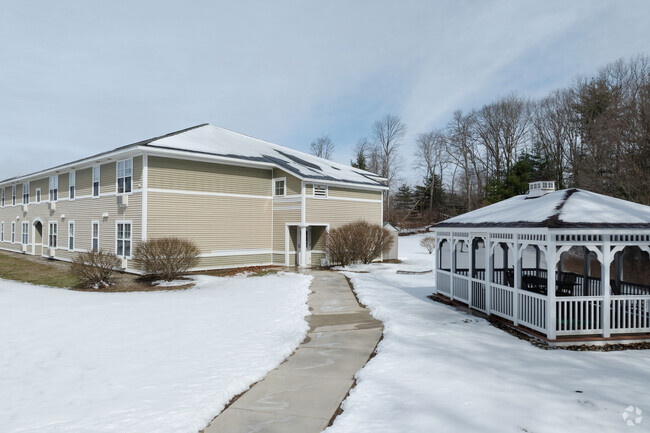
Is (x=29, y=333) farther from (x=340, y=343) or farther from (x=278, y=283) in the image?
(x=278, y=283)

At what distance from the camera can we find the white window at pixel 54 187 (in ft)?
76.8

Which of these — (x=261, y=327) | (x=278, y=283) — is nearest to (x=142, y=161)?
(x=278, y=283)

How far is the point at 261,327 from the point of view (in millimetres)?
8570

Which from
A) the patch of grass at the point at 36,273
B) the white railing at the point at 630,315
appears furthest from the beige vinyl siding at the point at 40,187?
the white railing at the point at 630,315

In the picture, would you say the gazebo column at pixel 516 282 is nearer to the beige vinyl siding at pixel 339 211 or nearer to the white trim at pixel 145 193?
the beige vinyl siding at pixel 339 211

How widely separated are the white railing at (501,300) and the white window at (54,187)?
24.8 metres

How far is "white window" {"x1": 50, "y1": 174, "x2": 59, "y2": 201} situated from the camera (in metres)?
23.4

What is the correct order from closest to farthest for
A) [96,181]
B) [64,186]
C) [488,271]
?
[488,271] < [96,181] < [64,186]

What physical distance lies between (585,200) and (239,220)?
47.3ft

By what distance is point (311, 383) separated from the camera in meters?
5.50

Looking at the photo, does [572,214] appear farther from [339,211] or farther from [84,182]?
[84,182]

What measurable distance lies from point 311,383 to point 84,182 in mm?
20221

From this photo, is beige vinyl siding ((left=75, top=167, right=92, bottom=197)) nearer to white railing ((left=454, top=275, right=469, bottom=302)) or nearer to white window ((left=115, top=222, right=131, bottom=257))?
white window ((left=115, top=222, right=131, bottom=257))

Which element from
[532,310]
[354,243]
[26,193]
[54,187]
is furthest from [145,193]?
[26,193]
